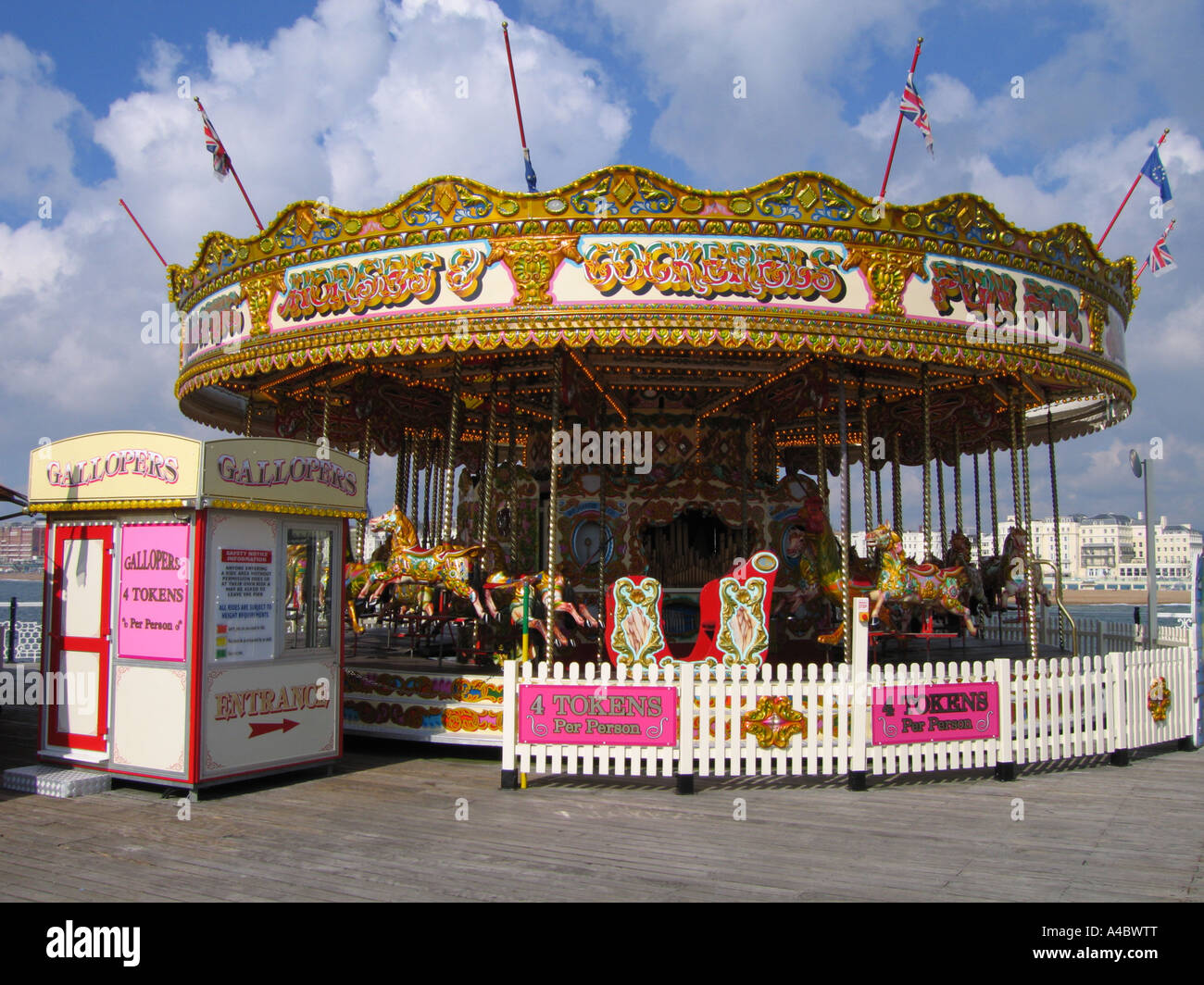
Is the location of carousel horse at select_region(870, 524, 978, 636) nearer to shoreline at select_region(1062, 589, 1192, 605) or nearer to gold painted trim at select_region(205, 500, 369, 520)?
gold painted trim at select_region(205, 500, 369, 520)

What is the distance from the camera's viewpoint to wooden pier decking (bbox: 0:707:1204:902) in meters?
5.27

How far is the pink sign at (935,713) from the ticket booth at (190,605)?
480 centimetres

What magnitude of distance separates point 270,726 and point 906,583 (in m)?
6.86

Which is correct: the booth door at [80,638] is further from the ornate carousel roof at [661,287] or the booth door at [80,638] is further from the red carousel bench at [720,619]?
the red carousel bench at [720,619]

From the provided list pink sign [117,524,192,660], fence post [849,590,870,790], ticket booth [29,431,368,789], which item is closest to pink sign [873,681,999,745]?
fence post [849,590,870,790]

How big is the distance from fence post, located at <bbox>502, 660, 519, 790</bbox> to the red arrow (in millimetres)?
1799

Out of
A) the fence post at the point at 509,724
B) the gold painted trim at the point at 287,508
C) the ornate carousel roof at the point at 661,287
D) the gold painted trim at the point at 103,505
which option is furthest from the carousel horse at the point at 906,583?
the gold painted trim at the point at 103,505

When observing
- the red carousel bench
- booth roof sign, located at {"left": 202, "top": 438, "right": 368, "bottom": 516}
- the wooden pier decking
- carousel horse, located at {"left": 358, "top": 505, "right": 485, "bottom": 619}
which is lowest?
the wooden pier decking

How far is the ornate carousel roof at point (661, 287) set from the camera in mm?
8609

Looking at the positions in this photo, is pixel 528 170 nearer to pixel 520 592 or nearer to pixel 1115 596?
pixel 520 592

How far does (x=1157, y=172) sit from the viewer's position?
11.0m
